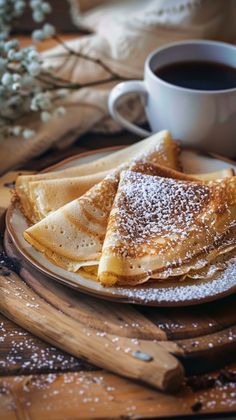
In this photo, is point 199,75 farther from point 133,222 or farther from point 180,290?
point 180,290

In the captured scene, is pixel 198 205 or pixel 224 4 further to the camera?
pixel 224 4

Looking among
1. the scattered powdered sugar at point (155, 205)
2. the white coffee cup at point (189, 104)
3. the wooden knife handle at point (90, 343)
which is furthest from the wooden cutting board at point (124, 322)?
the white coffee cup at point (189, 104)

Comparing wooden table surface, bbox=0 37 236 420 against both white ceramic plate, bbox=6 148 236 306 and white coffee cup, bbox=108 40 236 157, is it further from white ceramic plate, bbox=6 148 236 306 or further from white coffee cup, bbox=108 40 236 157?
white coffee cup, bbox=108 40 236 157

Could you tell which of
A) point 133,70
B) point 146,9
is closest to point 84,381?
point 133,70

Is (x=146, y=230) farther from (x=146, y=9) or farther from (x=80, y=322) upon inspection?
(x=146, y=9)

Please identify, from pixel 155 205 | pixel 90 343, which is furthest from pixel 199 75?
pixel 90 343

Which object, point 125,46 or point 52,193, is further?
point 125,46

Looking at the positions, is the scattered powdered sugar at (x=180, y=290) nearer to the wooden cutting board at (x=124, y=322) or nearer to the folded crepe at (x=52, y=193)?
the wooden cutting board at (x=124, y=322)
